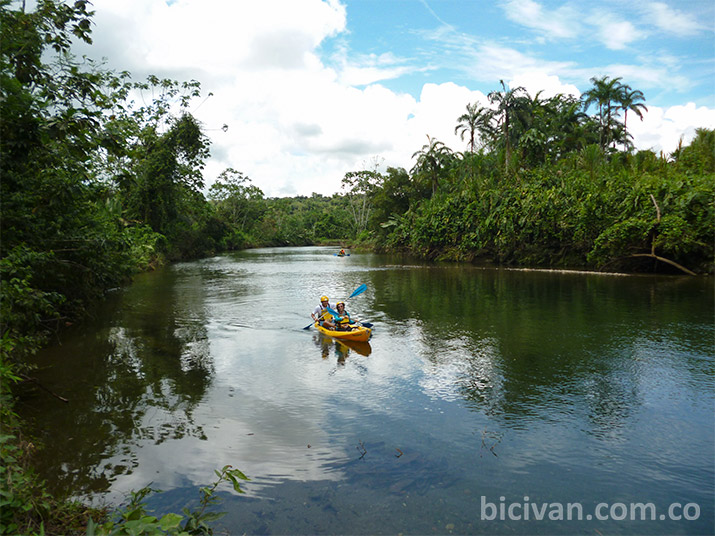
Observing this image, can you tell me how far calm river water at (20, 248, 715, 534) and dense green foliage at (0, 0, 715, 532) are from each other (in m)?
1.56

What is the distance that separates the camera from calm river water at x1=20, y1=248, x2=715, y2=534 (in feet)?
17.6

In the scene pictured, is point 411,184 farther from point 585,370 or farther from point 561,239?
point 585,370

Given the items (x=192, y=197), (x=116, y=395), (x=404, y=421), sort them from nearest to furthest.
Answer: (x=404, y=421), (x=116, y=395), (x=192, y=197)

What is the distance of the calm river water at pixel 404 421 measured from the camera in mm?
5379

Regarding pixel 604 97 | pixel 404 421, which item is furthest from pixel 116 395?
pixel 604 97

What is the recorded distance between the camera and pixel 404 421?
7.61m

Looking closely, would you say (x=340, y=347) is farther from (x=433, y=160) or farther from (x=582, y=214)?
(x=433, y=160)

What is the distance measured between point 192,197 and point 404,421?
3562 centimetres

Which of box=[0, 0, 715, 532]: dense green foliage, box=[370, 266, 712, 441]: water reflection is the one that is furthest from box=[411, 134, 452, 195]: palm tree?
box=[370, 266, 712, 441]: water reflection

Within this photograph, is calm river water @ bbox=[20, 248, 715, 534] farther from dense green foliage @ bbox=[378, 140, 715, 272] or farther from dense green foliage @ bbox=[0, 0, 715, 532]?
dense green foliage @ bbox=[378, 140, 715, 272]

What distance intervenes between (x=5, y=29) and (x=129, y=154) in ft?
7.43

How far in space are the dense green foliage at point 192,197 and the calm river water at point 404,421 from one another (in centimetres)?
156

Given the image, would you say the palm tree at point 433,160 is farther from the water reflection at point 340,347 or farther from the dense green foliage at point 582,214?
the water reflection at point 340,347

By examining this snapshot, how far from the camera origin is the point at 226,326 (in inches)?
595
